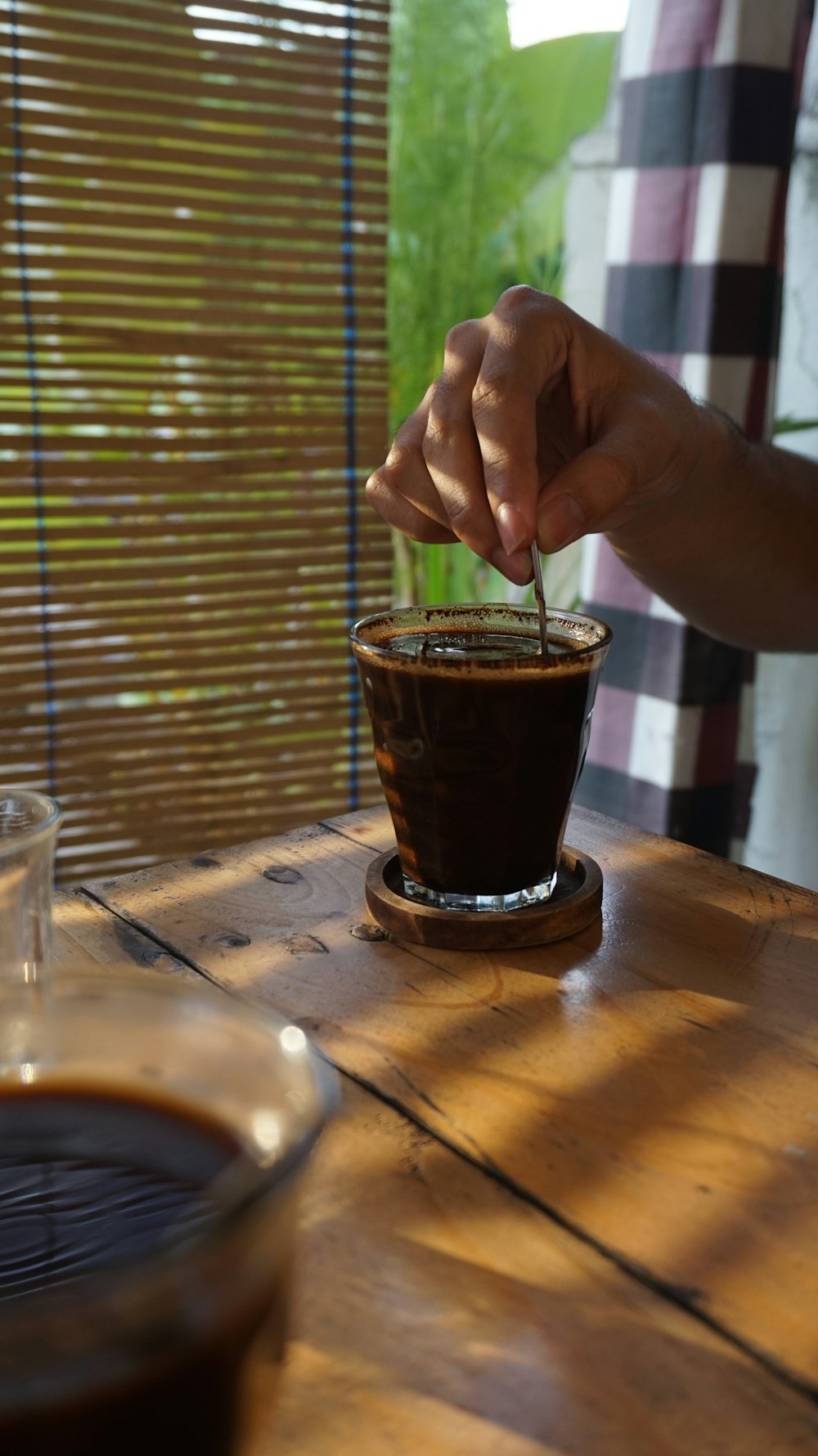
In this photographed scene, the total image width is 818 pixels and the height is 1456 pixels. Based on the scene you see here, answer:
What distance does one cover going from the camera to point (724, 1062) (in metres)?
0.70

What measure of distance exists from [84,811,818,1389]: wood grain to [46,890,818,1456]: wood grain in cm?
2

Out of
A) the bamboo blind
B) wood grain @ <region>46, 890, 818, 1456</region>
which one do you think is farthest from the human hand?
the bamboo blind

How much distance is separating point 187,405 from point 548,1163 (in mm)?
1984

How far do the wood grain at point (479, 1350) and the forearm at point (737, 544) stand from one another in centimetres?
96

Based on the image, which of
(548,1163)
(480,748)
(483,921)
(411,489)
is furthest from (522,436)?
(548,1163)

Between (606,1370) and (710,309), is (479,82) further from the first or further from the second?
(606,1370)

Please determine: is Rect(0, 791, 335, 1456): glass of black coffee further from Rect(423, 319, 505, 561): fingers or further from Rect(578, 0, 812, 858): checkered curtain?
Rect(578, 0, 812, 858): checkered curtain

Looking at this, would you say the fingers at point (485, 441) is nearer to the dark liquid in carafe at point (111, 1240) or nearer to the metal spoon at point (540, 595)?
the metal spoon at point (540, 595)

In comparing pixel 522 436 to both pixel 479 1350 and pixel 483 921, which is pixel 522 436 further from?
pixel 479 1350

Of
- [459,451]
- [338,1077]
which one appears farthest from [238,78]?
[338,1077]

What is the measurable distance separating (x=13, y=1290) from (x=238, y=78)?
2.27 metres

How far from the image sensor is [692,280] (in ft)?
6.50

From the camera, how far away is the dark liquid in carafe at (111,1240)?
32 centimetres

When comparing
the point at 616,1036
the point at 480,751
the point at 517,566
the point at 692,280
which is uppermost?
the point at 692,280
